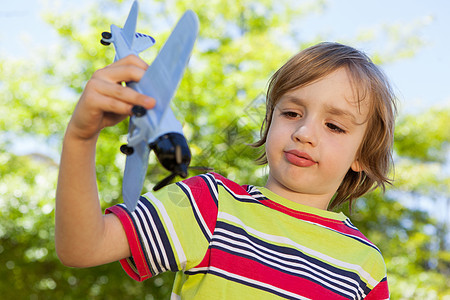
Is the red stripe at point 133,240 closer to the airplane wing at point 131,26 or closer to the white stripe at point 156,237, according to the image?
the white stripe at point 156,237

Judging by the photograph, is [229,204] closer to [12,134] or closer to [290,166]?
[290,166]

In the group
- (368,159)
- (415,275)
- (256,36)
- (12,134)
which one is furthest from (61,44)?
(415,275)

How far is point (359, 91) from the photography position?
1.14 meters

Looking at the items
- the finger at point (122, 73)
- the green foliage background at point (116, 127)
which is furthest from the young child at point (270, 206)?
the green foliage background at point (116, 127)

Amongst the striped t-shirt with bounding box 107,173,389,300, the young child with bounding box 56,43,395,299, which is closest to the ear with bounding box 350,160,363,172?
the young child with bounding box 56,43,395,299

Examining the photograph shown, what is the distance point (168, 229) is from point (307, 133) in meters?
0.38

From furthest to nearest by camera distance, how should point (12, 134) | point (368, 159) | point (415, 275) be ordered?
1. point (415, 275)
2. point (12, 134)
3. point (368, 159)

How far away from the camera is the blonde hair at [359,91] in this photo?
3.76 feet

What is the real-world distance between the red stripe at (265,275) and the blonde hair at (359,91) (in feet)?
1.45

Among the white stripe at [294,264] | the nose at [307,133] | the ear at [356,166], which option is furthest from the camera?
the ear at [356,166]

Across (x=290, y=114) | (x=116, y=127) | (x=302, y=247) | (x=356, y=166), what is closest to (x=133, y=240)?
(x=302, y=247)

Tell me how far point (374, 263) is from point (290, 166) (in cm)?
29

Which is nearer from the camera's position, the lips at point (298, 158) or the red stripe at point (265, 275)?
the red stripe at point (265, 275)

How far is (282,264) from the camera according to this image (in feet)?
3.08
